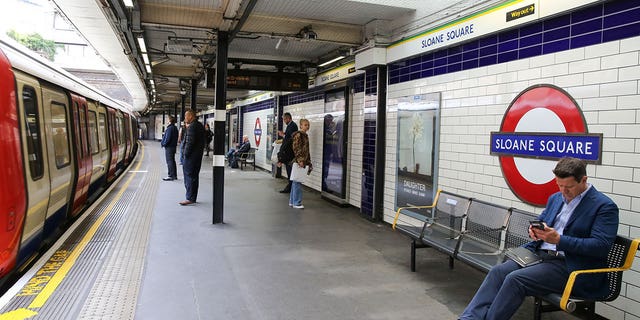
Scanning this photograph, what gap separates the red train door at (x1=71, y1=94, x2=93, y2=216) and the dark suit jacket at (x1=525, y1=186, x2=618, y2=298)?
5.79 metres

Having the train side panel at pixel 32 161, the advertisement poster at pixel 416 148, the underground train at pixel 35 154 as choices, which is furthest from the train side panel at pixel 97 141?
the advertisement poster at pixel 416 148

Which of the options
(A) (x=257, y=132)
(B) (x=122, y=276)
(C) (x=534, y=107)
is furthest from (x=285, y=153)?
(A) (x=257, y=132)

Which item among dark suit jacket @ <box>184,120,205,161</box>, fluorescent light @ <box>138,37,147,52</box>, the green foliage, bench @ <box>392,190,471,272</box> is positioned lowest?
bench @ <box>392,190,471,272</box>

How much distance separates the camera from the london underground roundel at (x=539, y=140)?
3820 millimetres

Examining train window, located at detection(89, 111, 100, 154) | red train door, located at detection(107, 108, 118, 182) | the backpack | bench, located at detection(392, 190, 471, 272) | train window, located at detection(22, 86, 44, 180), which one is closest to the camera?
train window, located at detection(22, 86, 44, 180)

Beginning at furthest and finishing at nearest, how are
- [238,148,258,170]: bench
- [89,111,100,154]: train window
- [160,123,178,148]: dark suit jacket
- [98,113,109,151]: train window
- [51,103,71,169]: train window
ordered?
1. [238,148,258,170]: bench
2. [160,123,178,148]: dark suit jacket
3. [98,113,109,151]: train window
4. [89,111,100,154]: train window
5. [51,103,71,169]: train window

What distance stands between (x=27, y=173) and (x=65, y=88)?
2.24 metres

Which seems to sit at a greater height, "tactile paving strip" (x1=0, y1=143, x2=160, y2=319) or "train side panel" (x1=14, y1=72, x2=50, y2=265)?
"train side panel" (x1=14, y1=72, x2=50, y2=265)

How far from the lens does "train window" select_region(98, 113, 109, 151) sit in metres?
8.72

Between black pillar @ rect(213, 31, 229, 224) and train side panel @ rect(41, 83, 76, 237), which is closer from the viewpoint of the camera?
train side panel @ rect(41, 83, 76, 237)

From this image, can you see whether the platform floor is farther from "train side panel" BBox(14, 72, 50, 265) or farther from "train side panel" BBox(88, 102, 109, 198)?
"train side panel" BBox(88, 102, 109, 198)

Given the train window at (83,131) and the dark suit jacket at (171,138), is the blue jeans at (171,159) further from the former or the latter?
the train window at (83,131)

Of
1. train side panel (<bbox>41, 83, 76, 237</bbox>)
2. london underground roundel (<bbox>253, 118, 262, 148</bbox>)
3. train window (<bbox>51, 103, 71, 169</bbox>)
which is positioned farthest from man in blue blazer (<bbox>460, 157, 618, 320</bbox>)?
london underground roundel (<bbox>253, 118, 262, 148</bbox>)

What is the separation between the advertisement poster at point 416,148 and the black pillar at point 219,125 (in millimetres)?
2689
